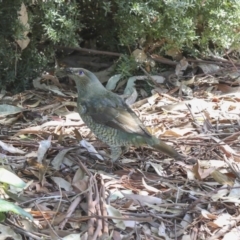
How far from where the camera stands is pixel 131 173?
12.9 feet

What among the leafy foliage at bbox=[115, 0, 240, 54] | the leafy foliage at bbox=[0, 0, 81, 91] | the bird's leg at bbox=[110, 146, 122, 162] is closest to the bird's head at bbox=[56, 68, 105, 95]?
the bird's leg at bbox=[110, 146, 122, 162]

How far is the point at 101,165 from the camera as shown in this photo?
4.07 meters

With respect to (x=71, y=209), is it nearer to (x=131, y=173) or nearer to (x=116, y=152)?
(x=131, y=173)

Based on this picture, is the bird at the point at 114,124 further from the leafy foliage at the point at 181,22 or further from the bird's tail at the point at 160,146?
the leafy foliage at the point at 181,22

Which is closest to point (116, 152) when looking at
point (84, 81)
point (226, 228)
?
point (84, 81)

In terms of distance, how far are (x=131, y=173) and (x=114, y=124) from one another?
1.35 feet

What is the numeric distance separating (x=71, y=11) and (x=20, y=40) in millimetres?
502

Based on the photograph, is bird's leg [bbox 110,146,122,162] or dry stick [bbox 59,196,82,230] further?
bird's leg [bbox 110,146,122,162]

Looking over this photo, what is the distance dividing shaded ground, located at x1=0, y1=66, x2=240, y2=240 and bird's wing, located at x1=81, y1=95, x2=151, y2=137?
23 cm

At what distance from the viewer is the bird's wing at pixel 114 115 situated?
161 inches

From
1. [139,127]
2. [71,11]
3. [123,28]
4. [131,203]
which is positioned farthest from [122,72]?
[131,203]

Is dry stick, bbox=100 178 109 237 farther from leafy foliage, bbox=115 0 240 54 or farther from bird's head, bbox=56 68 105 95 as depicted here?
leafy foliage, bbox=115 0 240 54

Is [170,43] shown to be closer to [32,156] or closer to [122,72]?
[122,72]

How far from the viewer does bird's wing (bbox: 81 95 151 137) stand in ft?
13.4
